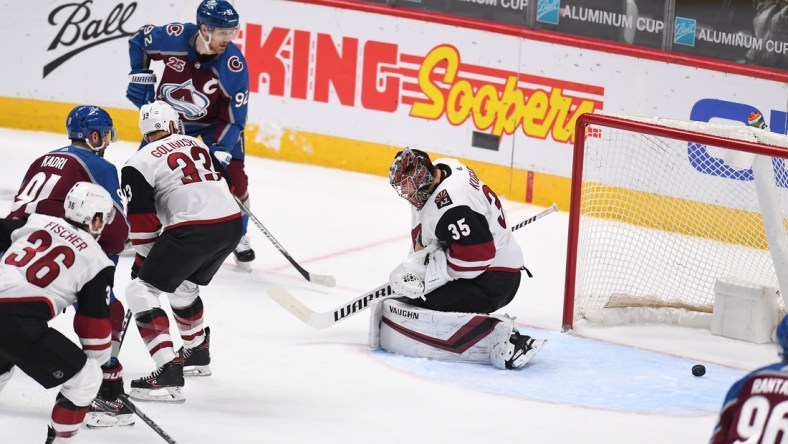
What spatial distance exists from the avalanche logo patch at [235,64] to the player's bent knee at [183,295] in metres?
1.77

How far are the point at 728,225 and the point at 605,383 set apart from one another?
1714 millimetres

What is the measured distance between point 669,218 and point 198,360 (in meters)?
2.65

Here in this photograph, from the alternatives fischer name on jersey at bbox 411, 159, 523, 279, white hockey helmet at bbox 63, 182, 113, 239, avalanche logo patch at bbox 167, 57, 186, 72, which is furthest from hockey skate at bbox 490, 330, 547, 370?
avalanche logo patch at bbox 167, 57, 186, 72

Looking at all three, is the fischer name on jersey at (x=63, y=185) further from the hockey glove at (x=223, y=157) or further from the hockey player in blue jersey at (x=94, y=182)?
the hockey glove at (x=223, y=157)

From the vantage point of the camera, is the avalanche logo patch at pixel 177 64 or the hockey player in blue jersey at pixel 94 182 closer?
the hockey player in blue jersey at pixel 94 182

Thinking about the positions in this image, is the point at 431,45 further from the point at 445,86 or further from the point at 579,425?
the point at 579,425

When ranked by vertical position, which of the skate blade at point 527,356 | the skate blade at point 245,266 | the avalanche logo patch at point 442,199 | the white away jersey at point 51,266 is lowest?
the skate blade at point 527,356

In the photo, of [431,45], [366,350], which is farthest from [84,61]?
[366,350]

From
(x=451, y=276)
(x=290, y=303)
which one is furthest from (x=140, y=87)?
(x=451, y=276)

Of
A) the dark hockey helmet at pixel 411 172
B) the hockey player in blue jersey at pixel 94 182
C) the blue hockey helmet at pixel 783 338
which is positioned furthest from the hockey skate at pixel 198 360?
the blue hockey helmet at pixel 783 338

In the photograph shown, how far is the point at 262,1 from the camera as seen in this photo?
340 inches

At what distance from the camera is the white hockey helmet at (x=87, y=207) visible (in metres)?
3.79

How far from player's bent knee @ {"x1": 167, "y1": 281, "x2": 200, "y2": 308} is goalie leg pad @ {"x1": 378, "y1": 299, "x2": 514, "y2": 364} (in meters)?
0.89

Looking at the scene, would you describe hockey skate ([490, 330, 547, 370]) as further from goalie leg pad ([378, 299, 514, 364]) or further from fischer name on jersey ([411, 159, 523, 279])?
fischer name on jersey ([411, 159, 523, 279])
